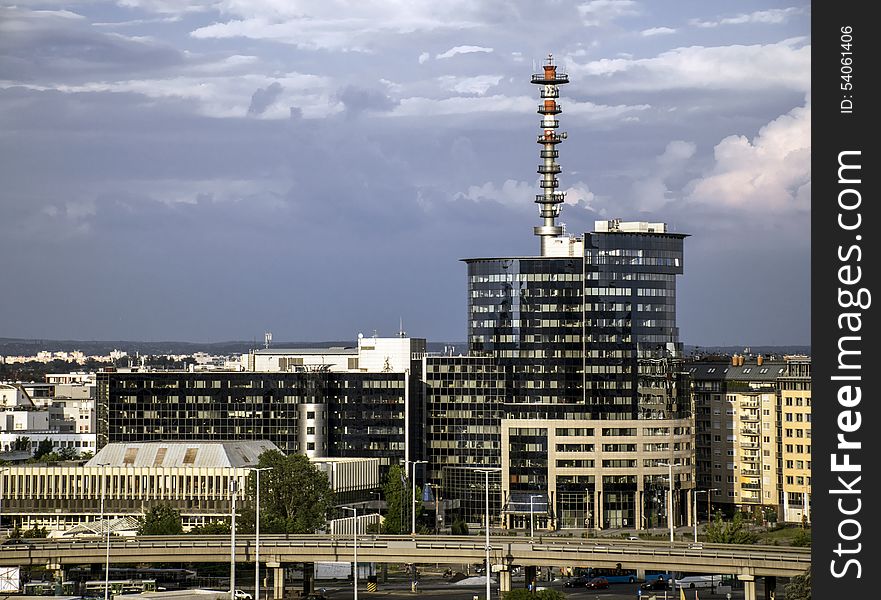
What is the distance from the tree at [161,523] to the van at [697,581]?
40.9 metres

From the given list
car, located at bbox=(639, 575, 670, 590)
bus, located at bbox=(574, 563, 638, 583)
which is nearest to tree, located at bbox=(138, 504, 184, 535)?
bus, located at bbox=(574, 563, 638, 583)

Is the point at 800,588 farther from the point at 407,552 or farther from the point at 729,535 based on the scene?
the point at 729,535

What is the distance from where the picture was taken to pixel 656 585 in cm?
14300

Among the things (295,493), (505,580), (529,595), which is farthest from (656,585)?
(295,493)

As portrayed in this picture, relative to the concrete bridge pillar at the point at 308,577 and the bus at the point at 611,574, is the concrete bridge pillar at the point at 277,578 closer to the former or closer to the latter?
the concrete bridge pillar at the point at 308,577

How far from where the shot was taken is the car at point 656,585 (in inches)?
5581

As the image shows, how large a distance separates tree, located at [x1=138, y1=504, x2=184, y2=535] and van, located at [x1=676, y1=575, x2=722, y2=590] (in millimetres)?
A: 40899

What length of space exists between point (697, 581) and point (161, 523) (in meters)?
43.9

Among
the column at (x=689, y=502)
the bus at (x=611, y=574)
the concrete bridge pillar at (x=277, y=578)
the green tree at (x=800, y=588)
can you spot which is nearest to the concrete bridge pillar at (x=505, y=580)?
the concrete bridge pillar at (x=277, y=578)

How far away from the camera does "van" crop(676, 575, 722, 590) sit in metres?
145

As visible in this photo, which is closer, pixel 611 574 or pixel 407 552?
pixel 407 552

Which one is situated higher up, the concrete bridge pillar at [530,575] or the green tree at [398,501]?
the green tree at [398,501]
